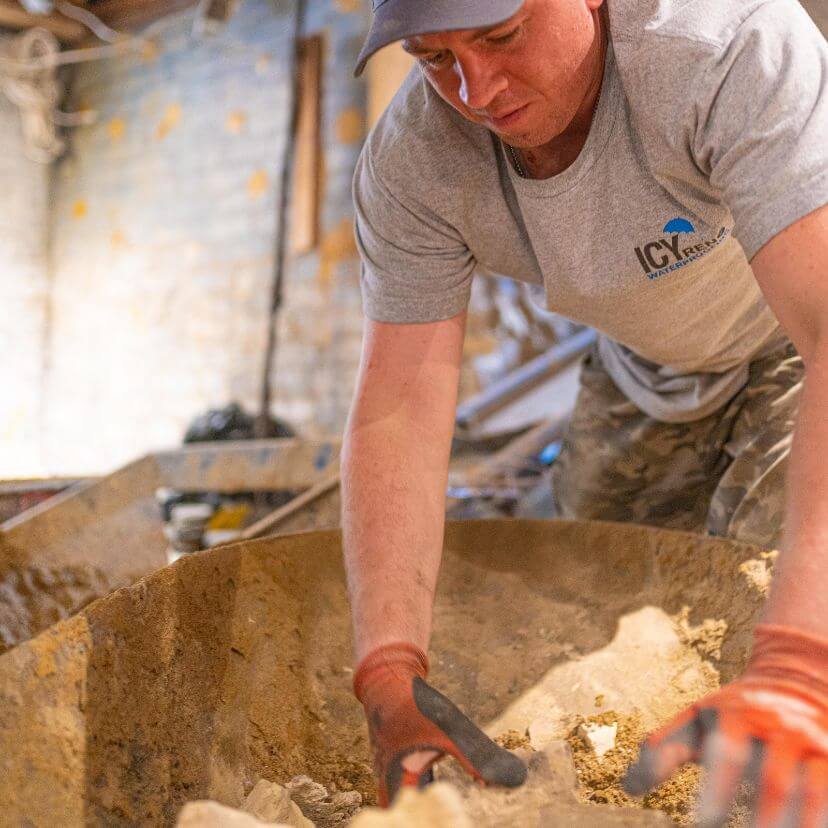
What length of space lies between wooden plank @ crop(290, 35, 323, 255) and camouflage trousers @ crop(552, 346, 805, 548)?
333cm

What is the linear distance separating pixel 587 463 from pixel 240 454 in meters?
1.24

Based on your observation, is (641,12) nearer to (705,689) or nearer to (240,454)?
(705,689)

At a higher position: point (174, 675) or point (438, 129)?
point (438, 129)

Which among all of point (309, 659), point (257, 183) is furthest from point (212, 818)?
point (257, 183)

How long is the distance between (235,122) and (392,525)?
496 centimetres

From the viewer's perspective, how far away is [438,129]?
131 centimetres

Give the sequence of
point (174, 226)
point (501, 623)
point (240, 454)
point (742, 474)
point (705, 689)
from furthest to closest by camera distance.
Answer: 1. point (174, 226)
2. point (240, 454)
3. point (742, 474)
4. point (501, 623)
5. point (705, 689)

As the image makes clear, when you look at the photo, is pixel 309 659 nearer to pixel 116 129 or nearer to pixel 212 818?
pixel 212 818

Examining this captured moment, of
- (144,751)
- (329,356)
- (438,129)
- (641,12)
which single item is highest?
(641,12)

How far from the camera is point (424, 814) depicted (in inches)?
26.2

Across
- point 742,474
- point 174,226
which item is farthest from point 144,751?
point 174,226

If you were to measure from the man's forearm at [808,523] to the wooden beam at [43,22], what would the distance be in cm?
634

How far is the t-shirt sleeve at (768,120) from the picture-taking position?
938mm

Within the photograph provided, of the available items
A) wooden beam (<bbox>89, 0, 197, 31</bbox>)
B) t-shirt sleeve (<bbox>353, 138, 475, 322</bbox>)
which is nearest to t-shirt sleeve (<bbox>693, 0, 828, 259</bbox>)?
t-shirt sleeve (<bbox>353, 138, 475, 322</bbox>)
